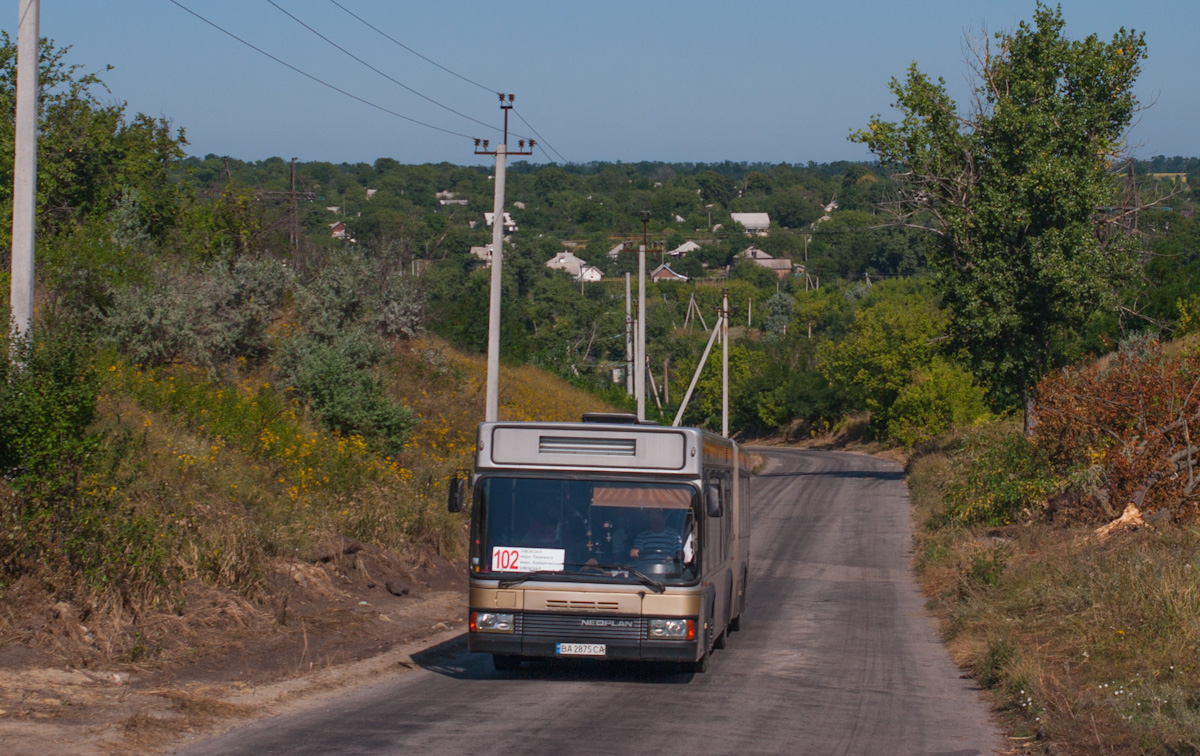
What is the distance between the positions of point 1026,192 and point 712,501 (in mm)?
27215

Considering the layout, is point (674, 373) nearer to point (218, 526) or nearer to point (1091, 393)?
point (1091, 393)

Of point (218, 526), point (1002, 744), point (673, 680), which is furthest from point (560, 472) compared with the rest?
point (218, 526)

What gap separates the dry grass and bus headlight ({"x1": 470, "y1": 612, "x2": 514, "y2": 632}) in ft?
14.8

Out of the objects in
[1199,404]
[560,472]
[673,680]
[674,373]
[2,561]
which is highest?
[674,373]

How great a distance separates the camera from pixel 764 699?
413 inches

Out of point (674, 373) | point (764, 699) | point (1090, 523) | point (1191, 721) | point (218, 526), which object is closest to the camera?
point (1191, 721)

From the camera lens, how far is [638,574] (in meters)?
10.5

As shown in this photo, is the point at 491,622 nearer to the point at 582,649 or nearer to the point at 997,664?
the point at 582,649

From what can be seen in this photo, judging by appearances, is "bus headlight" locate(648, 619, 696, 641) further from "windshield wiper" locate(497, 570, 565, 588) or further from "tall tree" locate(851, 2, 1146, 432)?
"tall tree" locate(851, 2, 1146, 432)

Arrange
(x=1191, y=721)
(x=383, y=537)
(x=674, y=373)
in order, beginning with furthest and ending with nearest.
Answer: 1. (x=674, y=373)
2. (x=383, y=537)
3. (x=1191, y=721)

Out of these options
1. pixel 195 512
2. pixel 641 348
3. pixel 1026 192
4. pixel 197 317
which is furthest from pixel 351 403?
pixel 1026 192

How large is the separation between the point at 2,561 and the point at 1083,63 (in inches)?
1292

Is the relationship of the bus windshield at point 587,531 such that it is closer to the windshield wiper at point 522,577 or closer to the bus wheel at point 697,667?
the windshield wiper at point 522,577

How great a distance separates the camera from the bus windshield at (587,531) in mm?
10555
